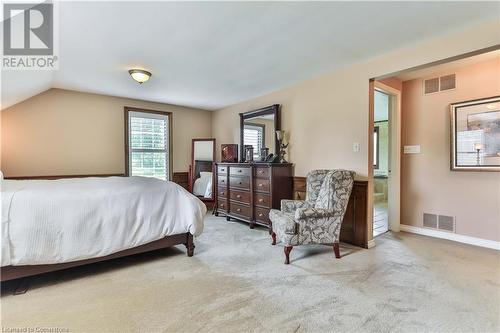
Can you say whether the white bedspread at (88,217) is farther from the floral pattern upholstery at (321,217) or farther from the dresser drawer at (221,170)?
the dresser drawer at (221,170)

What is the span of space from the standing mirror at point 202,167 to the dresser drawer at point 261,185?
1609 millimetres

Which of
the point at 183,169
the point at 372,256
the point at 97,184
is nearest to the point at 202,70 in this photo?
the point at 97,184

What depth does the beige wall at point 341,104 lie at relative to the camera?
8.22 ft

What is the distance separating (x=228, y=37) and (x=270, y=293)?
2.43m

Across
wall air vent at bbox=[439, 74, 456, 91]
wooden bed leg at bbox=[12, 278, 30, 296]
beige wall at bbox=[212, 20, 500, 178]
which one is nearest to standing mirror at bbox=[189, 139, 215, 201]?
beige wall at bbox=[212, 20, 500, 178]

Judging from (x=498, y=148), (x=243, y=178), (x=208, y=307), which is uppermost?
(x=498, y=148)

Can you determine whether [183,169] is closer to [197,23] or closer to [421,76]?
[197,23]

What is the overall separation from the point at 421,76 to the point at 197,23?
341 centimetres

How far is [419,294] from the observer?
204 centimetres

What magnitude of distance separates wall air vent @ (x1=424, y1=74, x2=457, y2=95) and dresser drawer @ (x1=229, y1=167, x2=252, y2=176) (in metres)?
2.98

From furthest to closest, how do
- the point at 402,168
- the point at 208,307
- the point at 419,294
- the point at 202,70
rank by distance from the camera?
the point at 402,168, the point at 202,70, the point at 419,294, the point at 208,307

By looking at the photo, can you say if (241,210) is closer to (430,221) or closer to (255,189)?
(255,189)

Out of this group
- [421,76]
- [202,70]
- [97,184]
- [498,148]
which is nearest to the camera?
[97,184]

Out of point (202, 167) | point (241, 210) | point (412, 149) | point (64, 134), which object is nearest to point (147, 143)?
point (202, 167)
